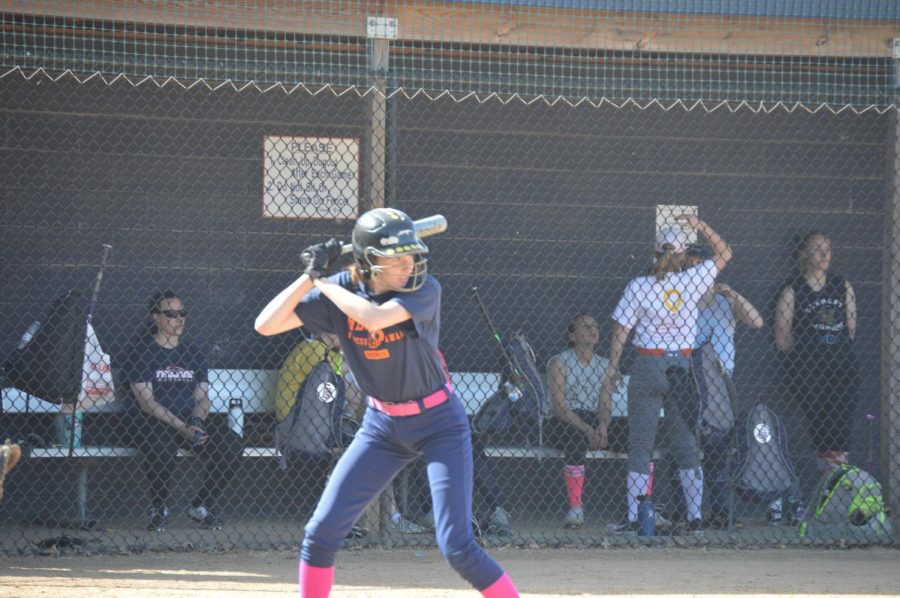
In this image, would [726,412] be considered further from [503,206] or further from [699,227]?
[503,206]

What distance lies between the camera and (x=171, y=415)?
23.8 feet

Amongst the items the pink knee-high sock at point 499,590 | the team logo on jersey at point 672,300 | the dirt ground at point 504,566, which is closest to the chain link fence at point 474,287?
the team logo on jersey at point 672,300

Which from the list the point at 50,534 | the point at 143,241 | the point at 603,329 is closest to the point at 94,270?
the point at 143,241

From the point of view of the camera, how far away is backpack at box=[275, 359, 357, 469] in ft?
23.2

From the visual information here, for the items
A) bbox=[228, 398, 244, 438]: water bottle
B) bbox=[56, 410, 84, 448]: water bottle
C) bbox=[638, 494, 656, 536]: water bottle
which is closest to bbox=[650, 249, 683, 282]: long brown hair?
bbox=[638, 494, 656, 536]: water bottle

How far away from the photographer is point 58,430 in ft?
24.2

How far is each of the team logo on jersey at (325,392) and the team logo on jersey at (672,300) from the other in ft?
6.64

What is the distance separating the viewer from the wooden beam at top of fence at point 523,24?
6656 millimetres

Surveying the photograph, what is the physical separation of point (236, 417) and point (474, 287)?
5.70 feet

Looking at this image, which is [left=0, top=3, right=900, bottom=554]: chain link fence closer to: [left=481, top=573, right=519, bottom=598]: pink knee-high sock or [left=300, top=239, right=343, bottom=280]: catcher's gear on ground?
[left=300, top=239, right=343, bottom=280]: catcher's gear on ground

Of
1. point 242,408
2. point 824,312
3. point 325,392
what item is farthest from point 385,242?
point 824,312

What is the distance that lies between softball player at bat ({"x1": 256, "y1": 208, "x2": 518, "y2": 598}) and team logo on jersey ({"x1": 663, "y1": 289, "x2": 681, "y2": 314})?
325 centimetres

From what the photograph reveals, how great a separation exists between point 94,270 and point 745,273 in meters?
4.33

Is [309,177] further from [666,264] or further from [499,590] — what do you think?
[499,590]
